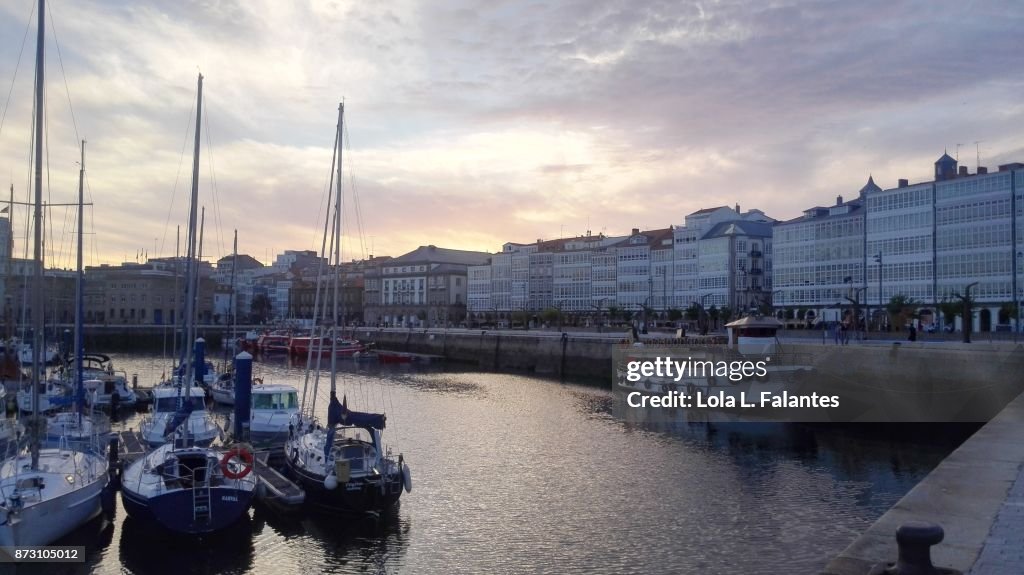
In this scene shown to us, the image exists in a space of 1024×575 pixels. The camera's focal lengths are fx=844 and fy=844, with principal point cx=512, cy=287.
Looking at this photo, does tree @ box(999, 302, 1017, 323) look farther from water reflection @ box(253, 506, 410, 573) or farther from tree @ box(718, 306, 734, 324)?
water reflection @ box(253, 506, 410, 573)

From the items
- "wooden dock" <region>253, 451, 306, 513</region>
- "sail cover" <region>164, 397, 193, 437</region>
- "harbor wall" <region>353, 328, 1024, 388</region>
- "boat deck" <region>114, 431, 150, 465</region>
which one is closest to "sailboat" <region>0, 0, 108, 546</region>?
"sail cover" <region>164, 397, 193, 437</region>

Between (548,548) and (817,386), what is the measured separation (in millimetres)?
25097

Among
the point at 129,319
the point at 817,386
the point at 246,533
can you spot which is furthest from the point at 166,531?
the point at 129,319

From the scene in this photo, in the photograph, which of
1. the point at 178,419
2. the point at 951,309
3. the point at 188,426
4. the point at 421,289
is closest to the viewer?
the point at 178,419

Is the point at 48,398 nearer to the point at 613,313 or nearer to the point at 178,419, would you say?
the point at 178,419

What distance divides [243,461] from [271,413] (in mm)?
12511

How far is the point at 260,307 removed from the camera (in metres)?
180

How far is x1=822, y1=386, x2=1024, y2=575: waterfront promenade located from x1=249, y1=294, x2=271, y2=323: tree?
16999 cm

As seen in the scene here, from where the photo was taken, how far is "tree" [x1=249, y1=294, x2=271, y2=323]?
582 ft

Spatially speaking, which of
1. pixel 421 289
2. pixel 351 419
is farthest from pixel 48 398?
pixel 421 289

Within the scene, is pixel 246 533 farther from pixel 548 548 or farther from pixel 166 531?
pixel 548 548

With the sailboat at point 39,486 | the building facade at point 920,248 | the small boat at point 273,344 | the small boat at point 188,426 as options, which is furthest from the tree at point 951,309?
the small boat at point 273,344

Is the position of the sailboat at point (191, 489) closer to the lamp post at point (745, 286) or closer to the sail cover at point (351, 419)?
the sail cover at point (351, 419)

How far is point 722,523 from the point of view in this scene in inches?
947
